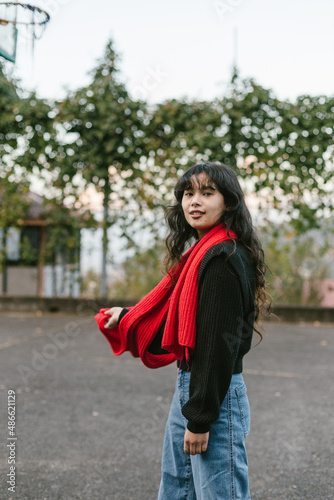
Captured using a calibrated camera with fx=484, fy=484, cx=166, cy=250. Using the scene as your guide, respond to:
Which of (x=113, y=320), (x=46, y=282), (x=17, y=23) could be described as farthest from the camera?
(x=46, y=282)

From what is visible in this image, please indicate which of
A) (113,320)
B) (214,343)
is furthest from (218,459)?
(113,320)

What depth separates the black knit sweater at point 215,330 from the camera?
1.60 metres

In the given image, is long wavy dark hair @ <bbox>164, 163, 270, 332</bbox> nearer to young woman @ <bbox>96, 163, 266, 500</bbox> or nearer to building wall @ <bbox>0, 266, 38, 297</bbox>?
young woman @ <bbox>96, 163, 266, 500</bbox>

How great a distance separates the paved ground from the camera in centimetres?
282

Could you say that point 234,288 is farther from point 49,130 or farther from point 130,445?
point 49,130

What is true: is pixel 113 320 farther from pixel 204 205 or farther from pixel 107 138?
pixel 107 138

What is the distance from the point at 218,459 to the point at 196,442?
→ 0.11 metres

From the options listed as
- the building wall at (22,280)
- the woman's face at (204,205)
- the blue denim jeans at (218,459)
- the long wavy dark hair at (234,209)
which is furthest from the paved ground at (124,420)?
the building wall at (22,280)

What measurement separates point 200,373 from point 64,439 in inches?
86.3

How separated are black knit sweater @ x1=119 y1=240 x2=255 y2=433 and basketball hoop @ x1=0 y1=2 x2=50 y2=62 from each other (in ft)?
6.50

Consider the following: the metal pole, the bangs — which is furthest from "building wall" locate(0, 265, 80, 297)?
the bangs

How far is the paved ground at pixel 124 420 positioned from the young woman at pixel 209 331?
1126mm

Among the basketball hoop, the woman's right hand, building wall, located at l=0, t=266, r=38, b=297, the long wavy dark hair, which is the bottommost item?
building wall, located at l=0, t=266, r=38, b=297

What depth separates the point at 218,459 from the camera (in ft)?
5.54
